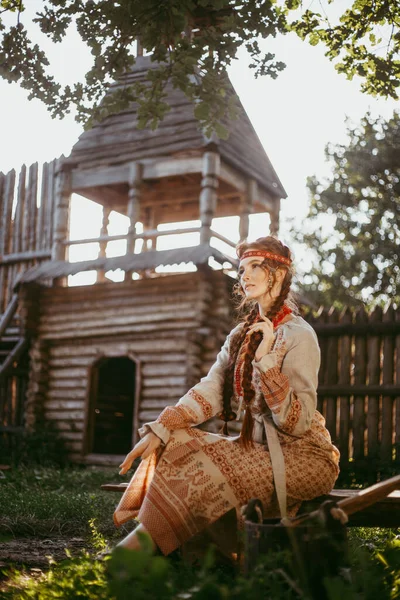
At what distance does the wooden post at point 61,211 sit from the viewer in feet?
43.7

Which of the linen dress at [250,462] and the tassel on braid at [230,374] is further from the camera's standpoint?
the tassel on braid at [230,374]

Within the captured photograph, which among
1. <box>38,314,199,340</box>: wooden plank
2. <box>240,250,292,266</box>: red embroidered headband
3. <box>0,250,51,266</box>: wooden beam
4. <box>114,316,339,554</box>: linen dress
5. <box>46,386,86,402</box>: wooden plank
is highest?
<box>0,250,51,266</box>: wooden beam

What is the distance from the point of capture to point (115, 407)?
1474 centimetres

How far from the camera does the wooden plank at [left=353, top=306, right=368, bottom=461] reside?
9.21 meters

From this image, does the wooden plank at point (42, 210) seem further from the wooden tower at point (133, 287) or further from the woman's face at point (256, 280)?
the woman's face at point (256, 280)

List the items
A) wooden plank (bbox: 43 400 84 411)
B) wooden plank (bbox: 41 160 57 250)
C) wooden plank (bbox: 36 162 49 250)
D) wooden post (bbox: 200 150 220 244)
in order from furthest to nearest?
1. wooden plank (bbox: 36 162 49 250)
2. wooden plank (bbox: 41 160 57 250)
3. wooden plank (bbox: 43 400 84 411)
4. wooden post (bbox: 200 150 220 244)

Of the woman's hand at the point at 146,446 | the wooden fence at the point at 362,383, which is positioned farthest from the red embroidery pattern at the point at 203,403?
the wooden fence at the point at 362,383

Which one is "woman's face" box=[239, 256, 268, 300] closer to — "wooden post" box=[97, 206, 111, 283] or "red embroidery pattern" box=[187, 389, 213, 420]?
"red embroidery pattern" box=[187, 389, 213, 420]

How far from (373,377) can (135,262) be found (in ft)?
14.2

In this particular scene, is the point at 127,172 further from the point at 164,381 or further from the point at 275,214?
the point at 164,381

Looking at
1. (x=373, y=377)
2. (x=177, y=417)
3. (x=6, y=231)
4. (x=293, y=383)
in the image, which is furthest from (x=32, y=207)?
(x=293, y=383)

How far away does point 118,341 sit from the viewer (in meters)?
12.1

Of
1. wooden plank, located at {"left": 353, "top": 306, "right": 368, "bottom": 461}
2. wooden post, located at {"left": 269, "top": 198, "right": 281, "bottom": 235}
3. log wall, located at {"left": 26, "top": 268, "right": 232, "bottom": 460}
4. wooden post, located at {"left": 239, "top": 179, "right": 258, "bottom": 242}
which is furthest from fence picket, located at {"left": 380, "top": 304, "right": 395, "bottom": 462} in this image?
wooden post, located at {"left": 269, "top": 198, "right": 281, "bottom": 235}

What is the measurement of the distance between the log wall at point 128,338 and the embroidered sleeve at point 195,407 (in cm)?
676
